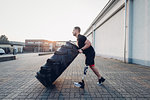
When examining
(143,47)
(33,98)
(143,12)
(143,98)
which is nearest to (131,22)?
(143,12)

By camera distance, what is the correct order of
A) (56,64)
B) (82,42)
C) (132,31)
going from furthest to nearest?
(132,31), (82,42), (56,64)

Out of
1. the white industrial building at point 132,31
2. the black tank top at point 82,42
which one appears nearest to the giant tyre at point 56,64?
the black tank top at point 82,42

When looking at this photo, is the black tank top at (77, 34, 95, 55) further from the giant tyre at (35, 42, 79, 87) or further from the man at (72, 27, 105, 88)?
the giant tyre at (35, 42, 79, 87)

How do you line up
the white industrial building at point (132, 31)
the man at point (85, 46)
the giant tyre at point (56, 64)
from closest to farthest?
the giant tyre at point (56, 64), the man at point (85, 46), the white industrial building at point (132, 31)

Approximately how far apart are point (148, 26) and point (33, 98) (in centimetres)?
782

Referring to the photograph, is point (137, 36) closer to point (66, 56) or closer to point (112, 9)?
point (112, 9)

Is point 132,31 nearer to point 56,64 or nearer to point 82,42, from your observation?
point 82,42

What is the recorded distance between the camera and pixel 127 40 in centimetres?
774

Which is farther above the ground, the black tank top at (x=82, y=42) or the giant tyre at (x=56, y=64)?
the black tank top at (x=82, y=42)

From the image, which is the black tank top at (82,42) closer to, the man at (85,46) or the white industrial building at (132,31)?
the man at (85,46)

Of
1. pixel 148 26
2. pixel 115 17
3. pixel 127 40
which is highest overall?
pixel 115 17

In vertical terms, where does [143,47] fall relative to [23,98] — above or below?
above

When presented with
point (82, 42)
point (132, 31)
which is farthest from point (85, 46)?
point (132, 31)

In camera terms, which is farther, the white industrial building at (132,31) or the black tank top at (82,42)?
the white industrial building at (132,31)
